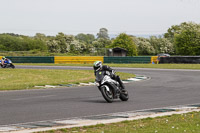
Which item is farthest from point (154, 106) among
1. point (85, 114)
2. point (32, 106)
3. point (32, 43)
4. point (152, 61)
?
point (32, 43)

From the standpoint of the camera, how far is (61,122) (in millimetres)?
8180

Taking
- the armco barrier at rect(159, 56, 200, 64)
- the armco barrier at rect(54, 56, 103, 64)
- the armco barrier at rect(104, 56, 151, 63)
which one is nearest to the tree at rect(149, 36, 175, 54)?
the armco barrier at rect(54, 56, 103, 64)

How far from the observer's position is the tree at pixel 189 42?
97062mm

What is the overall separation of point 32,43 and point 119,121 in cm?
12571

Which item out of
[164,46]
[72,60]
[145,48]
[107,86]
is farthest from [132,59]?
[145,48]

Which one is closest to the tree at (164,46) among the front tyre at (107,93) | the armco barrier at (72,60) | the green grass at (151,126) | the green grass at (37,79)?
the armco barrier at (72,60)

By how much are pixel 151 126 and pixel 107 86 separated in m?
4.60

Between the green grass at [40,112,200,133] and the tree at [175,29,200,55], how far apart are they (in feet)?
300

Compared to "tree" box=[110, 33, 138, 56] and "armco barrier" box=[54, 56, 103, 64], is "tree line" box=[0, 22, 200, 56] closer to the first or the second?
"tree" box=[110, 33, 138, 56]

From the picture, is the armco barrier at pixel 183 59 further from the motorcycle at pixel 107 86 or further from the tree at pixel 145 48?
the tree at pixel 145 48

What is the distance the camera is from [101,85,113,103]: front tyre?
11.8 m

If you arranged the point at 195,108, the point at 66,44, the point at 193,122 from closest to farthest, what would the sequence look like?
1. the point at 193,122
2. the point at 195,108
3. the point at 66,44

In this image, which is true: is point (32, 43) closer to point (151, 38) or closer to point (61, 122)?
point (151, 38)

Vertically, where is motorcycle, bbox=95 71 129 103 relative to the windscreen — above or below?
below
